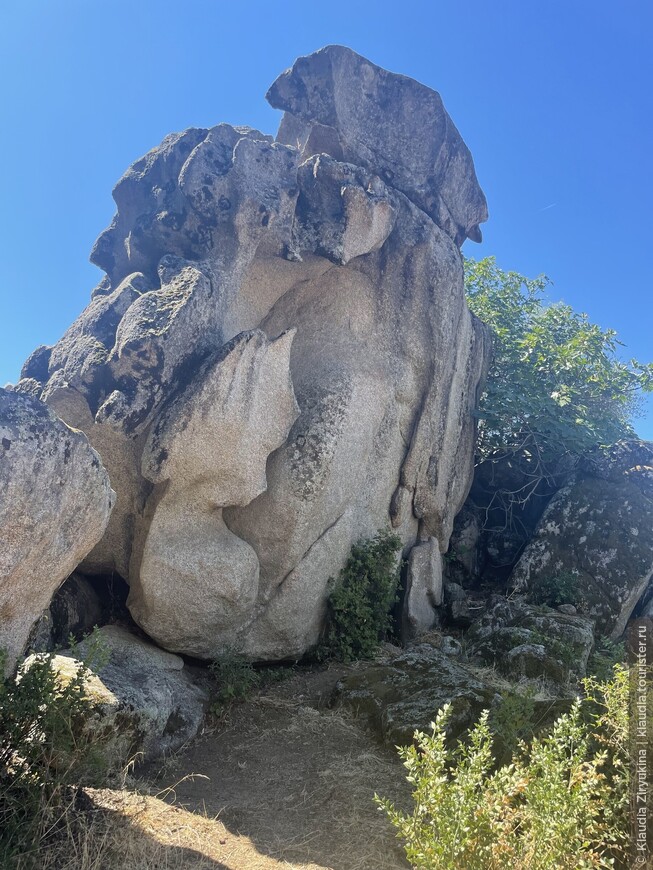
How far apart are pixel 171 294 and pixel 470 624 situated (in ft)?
→ 22.1

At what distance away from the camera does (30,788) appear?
428 cm

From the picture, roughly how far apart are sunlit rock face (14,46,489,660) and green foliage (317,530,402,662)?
0.79 ft

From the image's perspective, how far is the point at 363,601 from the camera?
906 cm

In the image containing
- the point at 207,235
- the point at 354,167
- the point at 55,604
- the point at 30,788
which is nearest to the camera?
the point at 30,788

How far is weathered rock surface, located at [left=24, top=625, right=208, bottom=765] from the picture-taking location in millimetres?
5844

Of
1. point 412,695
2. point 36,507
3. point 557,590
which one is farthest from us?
point 557,590

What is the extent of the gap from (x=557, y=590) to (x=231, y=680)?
5.84 meters

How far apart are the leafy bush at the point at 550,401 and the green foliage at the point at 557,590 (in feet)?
7.33

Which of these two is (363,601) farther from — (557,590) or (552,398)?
(552,398)

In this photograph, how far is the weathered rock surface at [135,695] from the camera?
584cm

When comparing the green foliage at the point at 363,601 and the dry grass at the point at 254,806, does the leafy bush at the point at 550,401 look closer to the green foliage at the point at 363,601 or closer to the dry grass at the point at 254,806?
the green foliage at the point at 363,601

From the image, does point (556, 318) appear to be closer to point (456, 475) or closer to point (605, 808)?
point (456, 475)

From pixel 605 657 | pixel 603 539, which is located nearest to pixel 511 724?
pixel 605 657

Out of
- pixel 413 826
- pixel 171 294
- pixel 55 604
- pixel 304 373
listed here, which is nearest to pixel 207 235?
pixel 171 294
